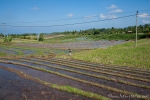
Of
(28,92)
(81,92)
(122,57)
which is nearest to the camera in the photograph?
(81,92)

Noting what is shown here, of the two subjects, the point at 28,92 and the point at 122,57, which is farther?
the point at 122,57

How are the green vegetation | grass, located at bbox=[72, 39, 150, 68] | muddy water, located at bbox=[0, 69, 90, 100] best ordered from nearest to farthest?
the green vegetation
muddy water, located at bbox=[0, 69, 90, 100]
grass, located at bbox=[72, 39, 150, 68]

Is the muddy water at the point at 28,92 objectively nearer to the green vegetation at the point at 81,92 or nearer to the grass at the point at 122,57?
the green vegetation at the point at 81,92

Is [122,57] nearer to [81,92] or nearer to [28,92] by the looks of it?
[81,92]

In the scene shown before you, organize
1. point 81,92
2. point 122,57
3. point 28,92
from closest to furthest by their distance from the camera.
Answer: point 81,92, point 28,92, point 122,57

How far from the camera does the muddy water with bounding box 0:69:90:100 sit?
21.3ft

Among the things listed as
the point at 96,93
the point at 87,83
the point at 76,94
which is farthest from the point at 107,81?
the point at 76,94

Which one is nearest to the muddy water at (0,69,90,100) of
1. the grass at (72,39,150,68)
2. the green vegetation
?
the green vegetation

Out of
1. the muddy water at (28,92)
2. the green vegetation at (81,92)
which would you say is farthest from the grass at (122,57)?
the muddy water at (28,92)

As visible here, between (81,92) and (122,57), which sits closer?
(81,92)

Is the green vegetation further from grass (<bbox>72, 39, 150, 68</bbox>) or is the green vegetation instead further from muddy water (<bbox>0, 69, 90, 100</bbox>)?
grass (<bbox>72, 39, 150, 68</bbox>)

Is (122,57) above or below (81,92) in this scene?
above

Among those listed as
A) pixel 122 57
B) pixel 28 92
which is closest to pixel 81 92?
pixel 28 92

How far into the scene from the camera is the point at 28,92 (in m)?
7.14
